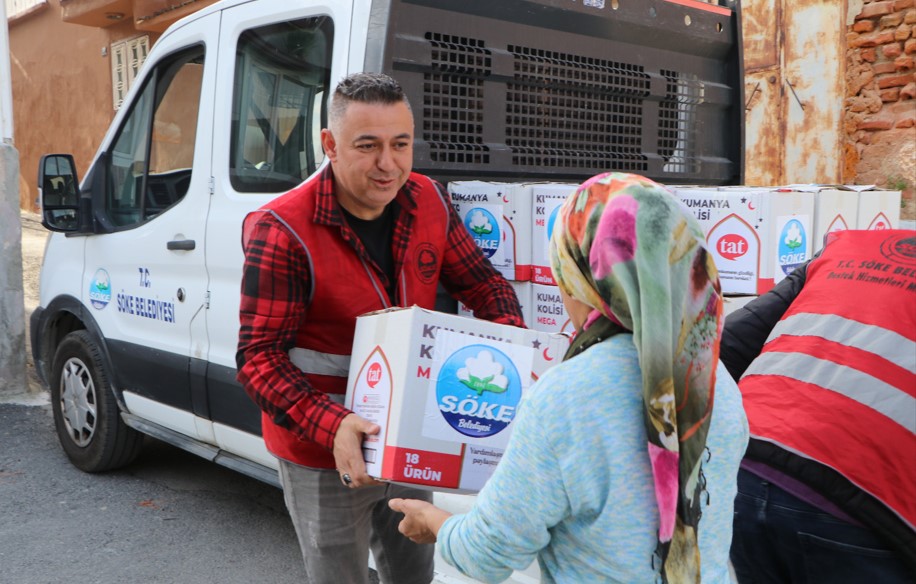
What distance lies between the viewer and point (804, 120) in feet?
25.2

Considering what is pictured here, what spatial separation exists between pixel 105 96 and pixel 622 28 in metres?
12.7

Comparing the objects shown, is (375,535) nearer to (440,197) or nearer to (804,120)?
(440,197)

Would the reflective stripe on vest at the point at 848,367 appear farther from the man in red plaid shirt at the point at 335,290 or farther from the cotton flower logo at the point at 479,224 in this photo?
the cotton flower logo at the point at 479,224

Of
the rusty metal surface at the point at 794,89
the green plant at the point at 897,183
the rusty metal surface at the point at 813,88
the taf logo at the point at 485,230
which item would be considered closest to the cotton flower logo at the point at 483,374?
the taf logo at the point at 485,230

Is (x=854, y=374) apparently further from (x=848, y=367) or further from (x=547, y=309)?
(x=547, y=309)

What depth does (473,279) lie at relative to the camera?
2598 millimetres

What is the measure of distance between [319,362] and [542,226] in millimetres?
1032

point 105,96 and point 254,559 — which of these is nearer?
point 254,559

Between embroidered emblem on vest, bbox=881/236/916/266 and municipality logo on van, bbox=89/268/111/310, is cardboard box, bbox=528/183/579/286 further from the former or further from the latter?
municipality logo on van, bbox=89/268/111/310

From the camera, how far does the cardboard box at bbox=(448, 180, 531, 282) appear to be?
10.0 feet

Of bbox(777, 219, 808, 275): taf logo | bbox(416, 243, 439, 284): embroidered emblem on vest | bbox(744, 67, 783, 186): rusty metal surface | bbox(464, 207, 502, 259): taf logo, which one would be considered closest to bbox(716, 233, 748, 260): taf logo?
bbox(777, 219, 808, 275): taf logo

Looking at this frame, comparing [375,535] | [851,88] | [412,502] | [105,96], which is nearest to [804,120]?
[851,88]

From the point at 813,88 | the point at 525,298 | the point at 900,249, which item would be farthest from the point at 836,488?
the point at 813,88

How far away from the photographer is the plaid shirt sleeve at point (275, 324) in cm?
214
